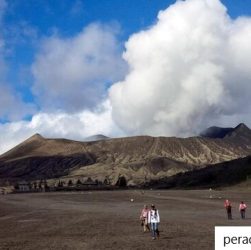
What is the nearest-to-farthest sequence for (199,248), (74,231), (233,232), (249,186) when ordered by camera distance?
(233,232) < (199,248) < (74,231) < (249,186)

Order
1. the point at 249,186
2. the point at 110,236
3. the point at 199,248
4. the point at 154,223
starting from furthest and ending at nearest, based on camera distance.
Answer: the point at 249,186 < the point at 110,236 < the point at 154,223 < the point at 199,248

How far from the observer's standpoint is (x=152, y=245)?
3145 centimetres

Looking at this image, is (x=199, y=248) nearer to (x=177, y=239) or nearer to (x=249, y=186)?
(x=177, y=239)

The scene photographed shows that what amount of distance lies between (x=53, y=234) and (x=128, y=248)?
35.7 ft

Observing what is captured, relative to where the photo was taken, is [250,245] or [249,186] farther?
[249,186]

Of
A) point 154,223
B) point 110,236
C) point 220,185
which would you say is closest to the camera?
point 154,223

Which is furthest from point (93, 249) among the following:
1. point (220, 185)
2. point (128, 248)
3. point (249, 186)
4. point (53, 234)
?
point (220, 185)

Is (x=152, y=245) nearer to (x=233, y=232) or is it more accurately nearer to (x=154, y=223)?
(x=154, y=223)

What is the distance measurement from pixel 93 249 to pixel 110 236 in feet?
24.2

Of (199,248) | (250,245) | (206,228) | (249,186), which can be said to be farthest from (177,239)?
(249,186)

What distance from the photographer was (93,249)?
30.4 metres

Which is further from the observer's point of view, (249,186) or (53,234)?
(249,186)

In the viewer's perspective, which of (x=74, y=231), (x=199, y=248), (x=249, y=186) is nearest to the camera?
(x=199, y=248)

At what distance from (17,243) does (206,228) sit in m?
15.7
